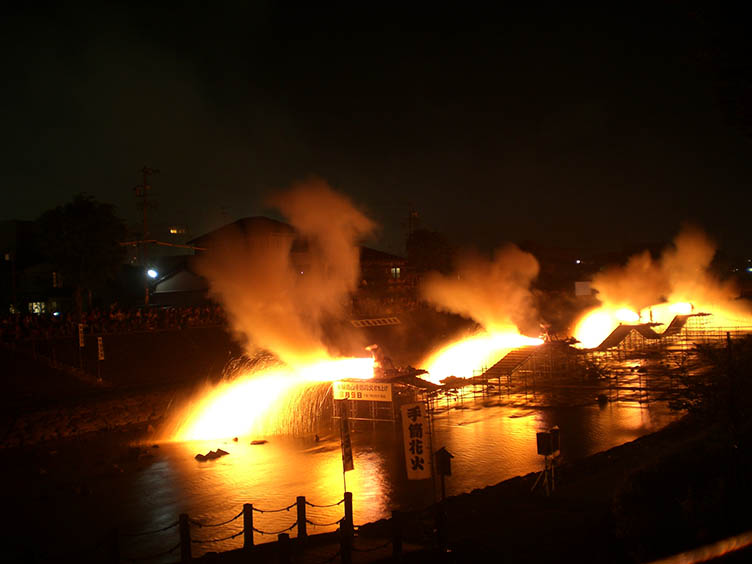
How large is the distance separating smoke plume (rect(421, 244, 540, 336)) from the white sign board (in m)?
32.1

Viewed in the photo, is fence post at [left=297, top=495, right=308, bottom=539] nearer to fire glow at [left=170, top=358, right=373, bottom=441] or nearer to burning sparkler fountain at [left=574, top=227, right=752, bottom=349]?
fire glow at [left=170, top=358, right=373, bottom=441]

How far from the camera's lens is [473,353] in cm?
4450

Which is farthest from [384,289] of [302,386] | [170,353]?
[302,386]

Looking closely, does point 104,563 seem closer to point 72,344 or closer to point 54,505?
point 54,505

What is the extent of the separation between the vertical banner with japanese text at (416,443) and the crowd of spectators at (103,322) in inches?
916

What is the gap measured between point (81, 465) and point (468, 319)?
3383 cm

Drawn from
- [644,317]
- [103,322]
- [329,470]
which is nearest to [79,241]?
[103,322]

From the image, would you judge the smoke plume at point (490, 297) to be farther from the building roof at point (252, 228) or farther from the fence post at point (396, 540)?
the fence post at point (396, 540)

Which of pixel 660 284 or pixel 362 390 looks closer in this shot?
pixel 362 390

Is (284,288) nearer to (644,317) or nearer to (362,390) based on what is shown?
(362,390)

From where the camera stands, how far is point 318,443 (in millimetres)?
24031

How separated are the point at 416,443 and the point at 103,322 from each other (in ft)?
83.2

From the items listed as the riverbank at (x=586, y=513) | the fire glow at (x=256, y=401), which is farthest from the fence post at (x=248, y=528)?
the fire glow at (x=256, y=401)

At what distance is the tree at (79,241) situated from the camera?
118ft
